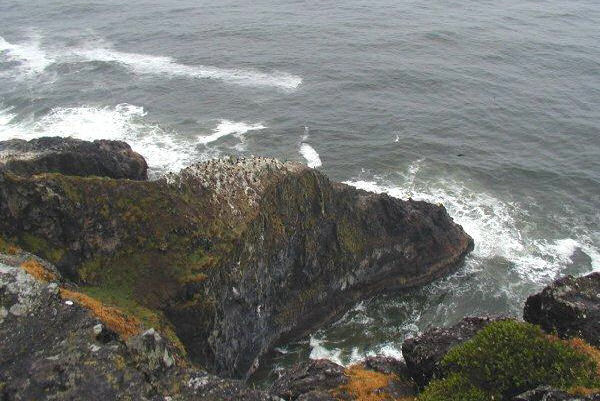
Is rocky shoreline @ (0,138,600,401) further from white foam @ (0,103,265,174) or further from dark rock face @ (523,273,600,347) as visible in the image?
white foam @ (0,103,265,174)

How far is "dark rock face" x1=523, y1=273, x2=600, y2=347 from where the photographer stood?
754 inches

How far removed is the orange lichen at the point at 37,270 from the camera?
19.1m

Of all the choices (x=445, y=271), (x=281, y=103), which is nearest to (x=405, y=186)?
(x=445, y=271)

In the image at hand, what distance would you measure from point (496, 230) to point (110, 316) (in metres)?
34.4

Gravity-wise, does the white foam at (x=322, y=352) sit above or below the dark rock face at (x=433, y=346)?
below

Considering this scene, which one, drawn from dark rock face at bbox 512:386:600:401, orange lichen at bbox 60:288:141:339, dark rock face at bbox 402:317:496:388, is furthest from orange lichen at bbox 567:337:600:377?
orange lichen at bbox 60:288:141:339

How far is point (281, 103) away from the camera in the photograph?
68.1 meters

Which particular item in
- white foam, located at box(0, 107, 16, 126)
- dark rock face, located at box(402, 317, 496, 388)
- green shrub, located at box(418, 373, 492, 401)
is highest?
green shrub, located at box(418, 373, 492, 401)

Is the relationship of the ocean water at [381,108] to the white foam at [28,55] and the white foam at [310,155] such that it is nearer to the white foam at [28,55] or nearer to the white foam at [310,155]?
the white foam at [310,155]

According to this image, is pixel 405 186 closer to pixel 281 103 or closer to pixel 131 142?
pixel 281 103

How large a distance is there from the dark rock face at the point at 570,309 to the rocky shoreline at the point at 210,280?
0.19 ft

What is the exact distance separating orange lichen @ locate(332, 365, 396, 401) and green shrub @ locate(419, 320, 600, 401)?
2.04 metres

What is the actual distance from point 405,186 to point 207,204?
27316 millimetres

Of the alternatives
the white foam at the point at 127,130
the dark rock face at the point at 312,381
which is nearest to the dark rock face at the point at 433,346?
the dark rock face at the point at 312,381
